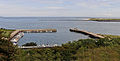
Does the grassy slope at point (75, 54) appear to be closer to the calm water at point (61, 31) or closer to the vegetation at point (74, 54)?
the vegetation at point (74, 54)

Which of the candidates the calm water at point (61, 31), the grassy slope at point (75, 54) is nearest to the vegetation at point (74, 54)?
the grassy slope at point (75, 54)

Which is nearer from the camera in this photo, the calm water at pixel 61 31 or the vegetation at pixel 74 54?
the vegetation at pixel 74 54

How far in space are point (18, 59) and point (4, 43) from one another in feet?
5.87

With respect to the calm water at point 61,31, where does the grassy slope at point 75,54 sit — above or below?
above

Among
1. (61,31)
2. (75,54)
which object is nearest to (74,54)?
(75,54)

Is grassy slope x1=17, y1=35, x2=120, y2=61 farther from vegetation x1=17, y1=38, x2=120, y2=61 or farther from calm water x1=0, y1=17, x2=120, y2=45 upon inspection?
calm water x1=0, y1=17, x2=120, y2=45

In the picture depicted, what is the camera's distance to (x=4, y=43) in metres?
8.44

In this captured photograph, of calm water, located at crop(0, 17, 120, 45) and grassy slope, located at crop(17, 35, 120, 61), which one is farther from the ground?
grassy slope, located at crop(17, 35, 120, 61)

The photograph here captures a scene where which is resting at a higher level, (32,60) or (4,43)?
(4,43)

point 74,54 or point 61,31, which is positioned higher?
point 74,54

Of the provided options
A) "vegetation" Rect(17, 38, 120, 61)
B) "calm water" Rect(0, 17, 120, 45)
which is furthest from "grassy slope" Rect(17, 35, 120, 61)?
"calm water" Rect(0, 17, 120, 45)

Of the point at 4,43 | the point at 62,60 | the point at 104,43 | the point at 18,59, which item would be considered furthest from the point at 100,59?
the point at 104,43

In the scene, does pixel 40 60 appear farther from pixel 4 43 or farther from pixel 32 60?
pixel 4 43

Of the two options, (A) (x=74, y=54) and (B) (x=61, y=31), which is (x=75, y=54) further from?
(B) (x=61, y=31)
